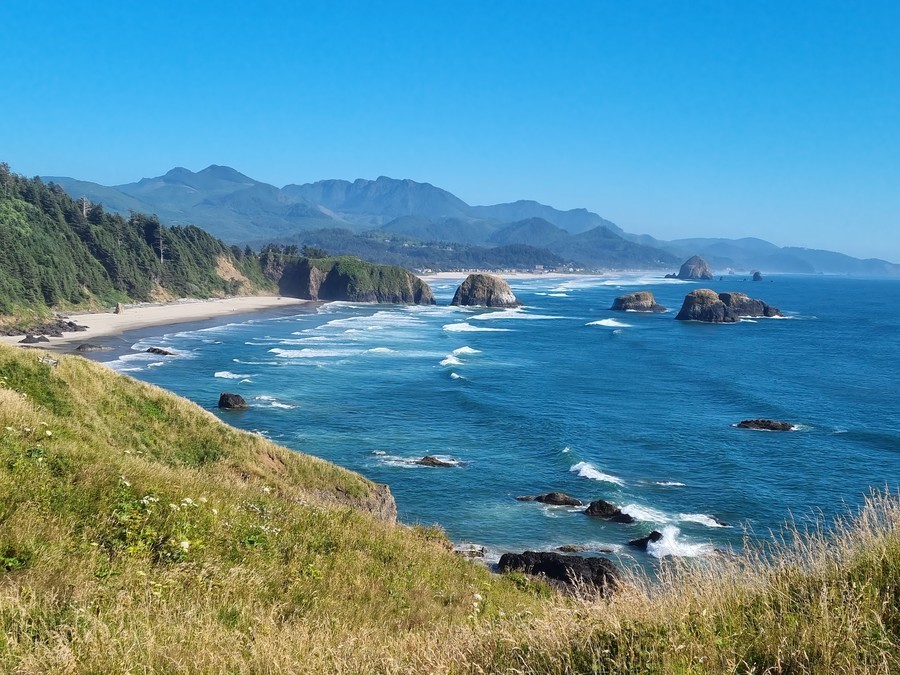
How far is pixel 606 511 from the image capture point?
106 ft

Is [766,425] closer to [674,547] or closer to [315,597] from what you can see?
[674,547]

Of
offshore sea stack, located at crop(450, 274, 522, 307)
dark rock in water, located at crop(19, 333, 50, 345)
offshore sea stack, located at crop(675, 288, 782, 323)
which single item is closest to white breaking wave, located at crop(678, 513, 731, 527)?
dark rock in water, located at crop(19, 333, 50, 345)

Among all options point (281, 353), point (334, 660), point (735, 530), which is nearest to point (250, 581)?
point (334, 660)

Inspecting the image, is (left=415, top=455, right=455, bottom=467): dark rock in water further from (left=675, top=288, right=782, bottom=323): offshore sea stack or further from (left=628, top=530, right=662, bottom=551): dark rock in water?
(left=675, top=288, right=782, bottom=323): offshore sea stack

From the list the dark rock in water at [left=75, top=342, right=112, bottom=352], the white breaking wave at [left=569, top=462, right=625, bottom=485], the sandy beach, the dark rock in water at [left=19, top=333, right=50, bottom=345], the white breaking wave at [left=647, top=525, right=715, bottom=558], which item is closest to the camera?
the white breaking wave at [left=647, top=525, right=715, bottom=558]

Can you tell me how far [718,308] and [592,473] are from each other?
313ft

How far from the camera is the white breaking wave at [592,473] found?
36.8m

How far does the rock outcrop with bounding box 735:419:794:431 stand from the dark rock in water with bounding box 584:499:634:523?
19.7 m

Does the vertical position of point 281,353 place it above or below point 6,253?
below

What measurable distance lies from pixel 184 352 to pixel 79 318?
31843 mm

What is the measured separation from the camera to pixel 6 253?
91.0 meters

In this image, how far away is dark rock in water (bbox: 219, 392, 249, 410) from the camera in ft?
158

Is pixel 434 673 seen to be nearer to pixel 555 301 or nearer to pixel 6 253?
pixel 6 253

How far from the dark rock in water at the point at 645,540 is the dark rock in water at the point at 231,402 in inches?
1207
